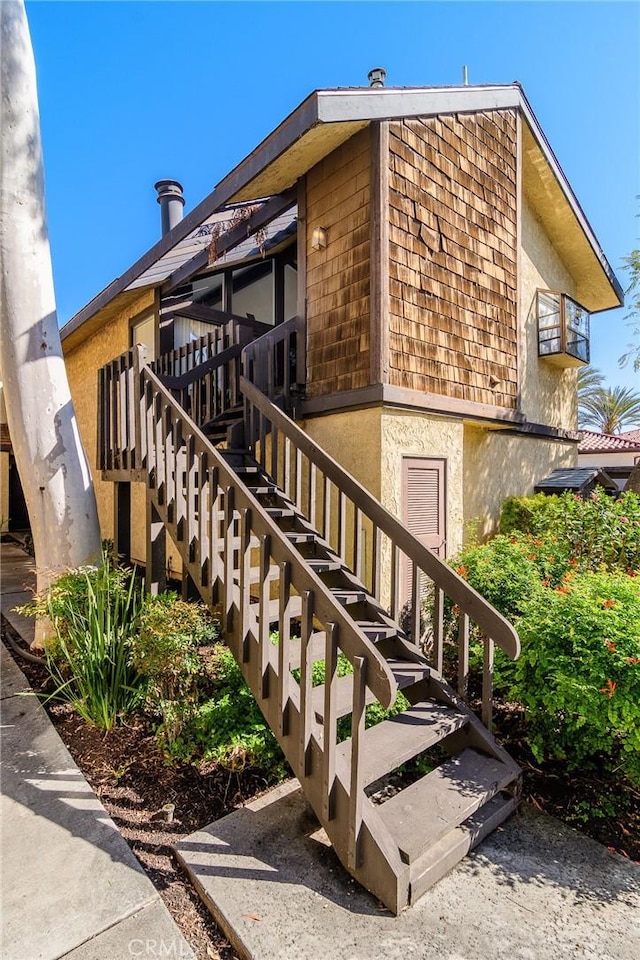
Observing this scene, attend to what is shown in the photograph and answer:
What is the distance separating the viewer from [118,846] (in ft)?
7.83

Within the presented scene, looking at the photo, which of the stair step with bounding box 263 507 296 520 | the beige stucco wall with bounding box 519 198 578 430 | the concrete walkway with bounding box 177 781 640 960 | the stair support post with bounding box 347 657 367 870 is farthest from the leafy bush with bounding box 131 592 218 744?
the beige stucco wall with bounding box 519 198 578 430

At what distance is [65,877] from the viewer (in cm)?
220

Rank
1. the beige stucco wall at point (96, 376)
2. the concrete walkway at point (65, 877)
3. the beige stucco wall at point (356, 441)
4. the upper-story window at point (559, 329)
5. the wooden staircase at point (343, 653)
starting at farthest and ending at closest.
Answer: the beige stucco wall at point (96, 376)
the upper-story window at point (559, 329)
the beige stucco wall at point (356, 441)
the wooden staircase at point (343, 653)
the concrete walkway at point (65, 877)

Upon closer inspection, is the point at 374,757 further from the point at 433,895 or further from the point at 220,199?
the point at 220,199

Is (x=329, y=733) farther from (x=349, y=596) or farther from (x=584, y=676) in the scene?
(x=584, y=676)

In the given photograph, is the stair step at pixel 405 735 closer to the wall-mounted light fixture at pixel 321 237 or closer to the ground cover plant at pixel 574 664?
the ground cover plant at pixel 574 664

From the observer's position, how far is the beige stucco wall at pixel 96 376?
28.6 ft

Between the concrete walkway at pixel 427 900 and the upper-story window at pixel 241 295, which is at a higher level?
the upper-story window at pixel 241 295

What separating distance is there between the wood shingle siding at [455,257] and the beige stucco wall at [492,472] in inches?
26.7

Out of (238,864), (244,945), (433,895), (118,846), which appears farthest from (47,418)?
(433,895)

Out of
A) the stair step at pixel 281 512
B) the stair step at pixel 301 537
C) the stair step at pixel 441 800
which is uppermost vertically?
the stair step at pixel 281 512

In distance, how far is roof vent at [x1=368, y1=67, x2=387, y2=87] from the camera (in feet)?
20.6

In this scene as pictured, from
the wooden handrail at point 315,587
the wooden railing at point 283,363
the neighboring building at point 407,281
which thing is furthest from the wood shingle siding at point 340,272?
the wooden handrail at point 315,587

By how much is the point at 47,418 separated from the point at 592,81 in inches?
345
